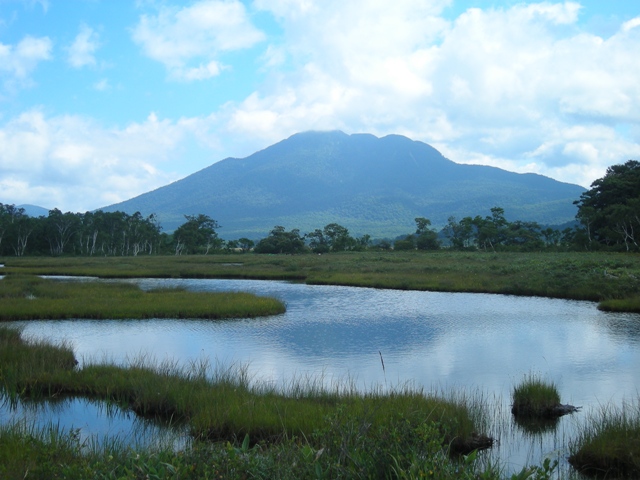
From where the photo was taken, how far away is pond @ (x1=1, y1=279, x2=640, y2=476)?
11141 millimetres

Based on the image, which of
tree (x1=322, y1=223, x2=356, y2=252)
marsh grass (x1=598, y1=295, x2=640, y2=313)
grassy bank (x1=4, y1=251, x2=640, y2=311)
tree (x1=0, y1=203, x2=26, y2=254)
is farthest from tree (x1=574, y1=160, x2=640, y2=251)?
tree (x1=0, y1=203, x2=26, y2=254)

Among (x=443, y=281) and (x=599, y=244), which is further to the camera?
(x=599, y=244)

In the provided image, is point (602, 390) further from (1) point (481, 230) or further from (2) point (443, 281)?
(1) point (481, 230)

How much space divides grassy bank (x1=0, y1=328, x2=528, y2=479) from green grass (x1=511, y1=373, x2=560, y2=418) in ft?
3.24

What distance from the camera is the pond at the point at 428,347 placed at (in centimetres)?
1114

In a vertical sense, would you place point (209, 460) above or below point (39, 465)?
above

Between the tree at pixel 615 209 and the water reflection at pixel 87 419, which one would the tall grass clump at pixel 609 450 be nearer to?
the water reflection at pixel 87 419

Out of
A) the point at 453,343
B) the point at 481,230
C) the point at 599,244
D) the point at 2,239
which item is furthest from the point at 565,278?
the point at 2,239

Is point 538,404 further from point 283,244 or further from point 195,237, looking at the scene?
point 195,237

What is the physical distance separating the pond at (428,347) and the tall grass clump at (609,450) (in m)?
→ 0.53

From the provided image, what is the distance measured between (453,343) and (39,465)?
41.1ft

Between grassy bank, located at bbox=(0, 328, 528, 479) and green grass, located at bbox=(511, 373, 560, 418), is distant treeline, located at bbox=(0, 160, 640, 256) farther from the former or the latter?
grassy bank, located at bbox=(0, 328, 528, 479)

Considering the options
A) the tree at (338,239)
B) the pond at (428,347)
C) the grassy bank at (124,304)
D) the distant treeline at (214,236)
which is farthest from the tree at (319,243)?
the pond at (428,347)

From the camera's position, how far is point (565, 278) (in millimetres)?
29578
